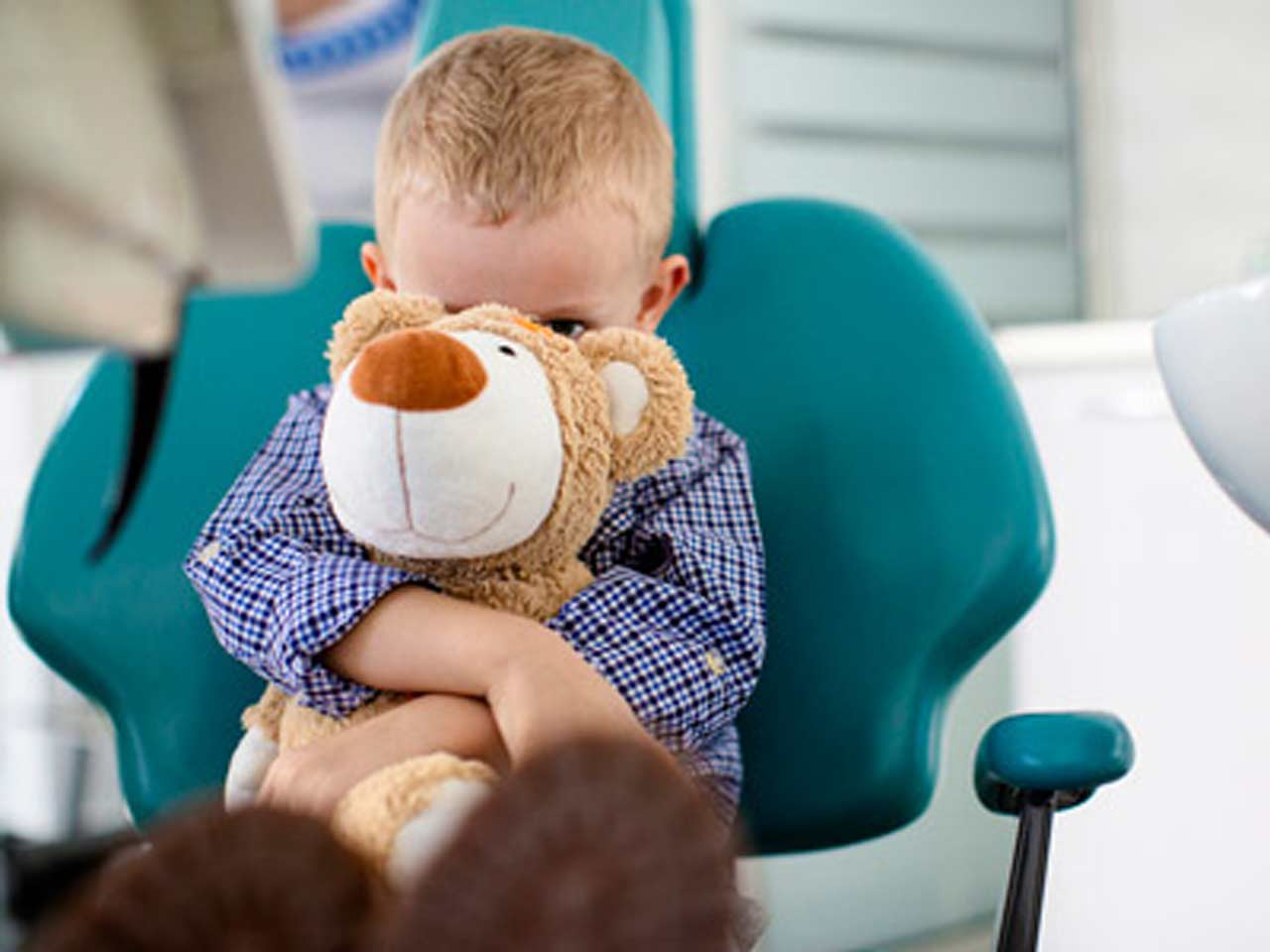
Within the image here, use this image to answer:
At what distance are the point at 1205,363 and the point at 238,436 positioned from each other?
0.53m

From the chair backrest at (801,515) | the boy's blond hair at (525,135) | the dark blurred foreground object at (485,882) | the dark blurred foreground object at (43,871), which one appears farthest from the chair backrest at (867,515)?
the dark blurred foreground object at (485,882)

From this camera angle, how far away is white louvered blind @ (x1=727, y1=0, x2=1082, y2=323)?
6.33ft

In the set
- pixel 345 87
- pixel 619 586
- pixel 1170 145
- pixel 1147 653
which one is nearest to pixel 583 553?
pixel 619 586

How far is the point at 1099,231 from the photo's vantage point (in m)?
2.25

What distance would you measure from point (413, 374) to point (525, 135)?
0.78 feet

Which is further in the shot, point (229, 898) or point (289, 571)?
point (289, 571)

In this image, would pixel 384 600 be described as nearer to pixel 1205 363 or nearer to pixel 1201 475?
pixel 1205 363

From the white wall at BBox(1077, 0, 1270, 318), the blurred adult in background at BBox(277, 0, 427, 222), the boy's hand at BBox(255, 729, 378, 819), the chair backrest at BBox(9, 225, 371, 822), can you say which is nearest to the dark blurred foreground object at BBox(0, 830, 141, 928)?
the boy's hand at BBox(255, 729, 378, 819)

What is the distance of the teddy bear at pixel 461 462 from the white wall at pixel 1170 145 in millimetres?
1702

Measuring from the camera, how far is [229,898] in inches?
12.7

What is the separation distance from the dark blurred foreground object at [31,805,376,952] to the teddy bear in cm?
14

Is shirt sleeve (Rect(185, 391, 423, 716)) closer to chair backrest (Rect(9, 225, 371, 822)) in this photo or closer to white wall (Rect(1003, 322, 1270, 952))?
chair backrest (Rect(9, 225, 371, 822))

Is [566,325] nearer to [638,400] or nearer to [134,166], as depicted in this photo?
[638,400]

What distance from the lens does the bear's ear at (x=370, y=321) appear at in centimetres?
70
